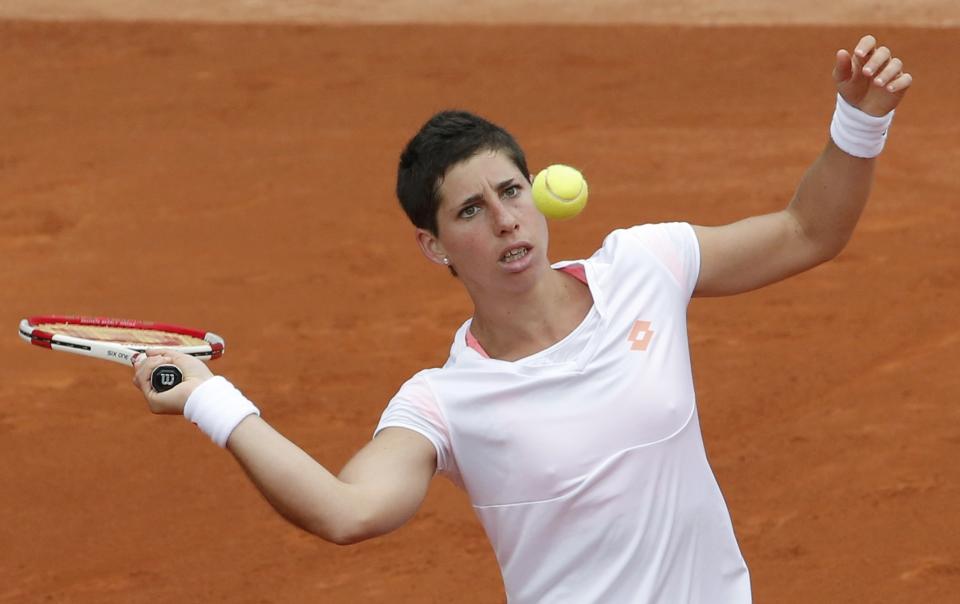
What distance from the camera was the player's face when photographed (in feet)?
12.4

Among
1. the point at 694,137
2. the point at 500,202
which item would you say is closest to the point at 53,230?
the point at 694,137

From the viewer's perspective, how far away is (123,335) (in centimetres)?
498

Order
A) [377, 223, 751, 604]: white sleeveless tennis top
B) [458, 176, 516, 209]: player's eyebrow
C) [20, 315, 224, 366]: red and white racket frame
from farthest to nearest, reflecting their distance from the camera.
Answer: [20, 315, 224, 366]: red and white racket frame < [458, 176, 516, 209]: player's eyebrow < [377, 223, 751, 604]: white sleeveless tennis top

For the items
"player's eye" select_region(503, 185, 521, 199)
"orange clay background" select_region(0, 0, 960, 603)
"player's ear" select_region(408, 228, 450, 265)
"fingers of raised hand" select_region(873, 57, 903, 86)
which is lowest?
"orange clay background" select_region(0, 0, 960, 603)

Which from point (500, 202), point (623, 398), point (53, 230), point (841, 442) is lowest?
point (841, 442)

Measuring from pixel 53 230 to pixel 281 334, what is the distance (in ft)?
7.71

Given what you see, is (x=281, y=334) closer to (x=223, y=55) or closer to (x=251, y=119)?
(x=251, y=119)

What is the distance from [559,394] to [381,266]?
6588 millimetres

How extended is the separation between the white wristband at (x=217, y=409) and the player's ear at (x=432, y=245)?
2.41 feet

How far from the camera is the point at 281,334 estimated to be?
9.41 metres

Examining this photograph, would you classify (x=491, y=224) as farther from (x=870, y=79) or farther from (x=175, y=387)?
(x=870, y=79)

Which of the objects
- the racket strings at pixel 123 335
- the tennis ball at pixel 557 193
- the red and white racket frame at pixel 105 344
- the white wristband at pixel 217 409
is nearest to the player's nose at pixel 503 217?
the tennis ball at pixel 557 193

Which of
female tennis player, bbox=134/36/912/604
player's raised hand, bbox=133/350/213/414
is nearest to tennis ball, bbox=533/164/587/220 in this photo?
female tennis player, bbox=134/36/912/604

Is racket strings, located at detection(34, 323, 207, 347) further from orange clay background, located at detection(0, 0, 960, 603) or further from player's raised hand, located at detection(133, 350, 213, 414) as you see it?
orange clay background, located at detection(0, 0, 960, 603)
